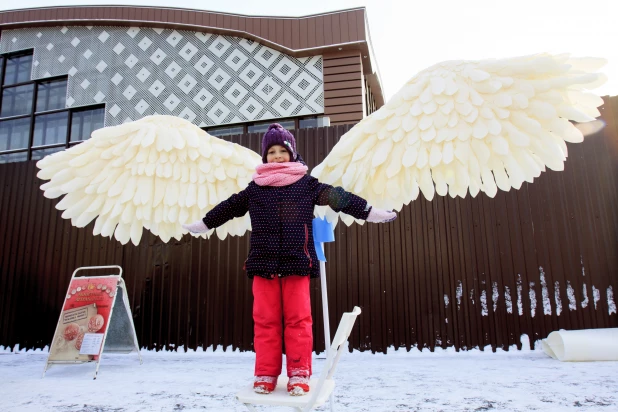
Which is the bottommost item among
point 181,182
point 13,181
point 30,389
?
point 30,389

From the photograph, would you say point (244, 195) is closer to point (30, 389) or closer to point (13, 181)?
point (30, 389)

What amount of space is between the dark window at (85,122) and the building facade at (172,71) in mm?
23

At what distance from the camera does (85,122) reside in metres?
7.76

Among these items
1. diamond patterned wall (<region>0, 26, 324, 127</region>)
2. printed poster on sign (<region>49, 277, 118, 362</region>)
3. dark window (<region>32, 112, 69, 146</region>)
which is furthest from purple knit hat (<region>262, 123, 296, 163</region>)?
dark window (<region>32, 112, 69, 146</region>)

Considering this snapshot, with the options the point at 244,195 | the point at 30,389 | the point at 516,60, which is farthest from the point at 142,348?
the point at 516,60

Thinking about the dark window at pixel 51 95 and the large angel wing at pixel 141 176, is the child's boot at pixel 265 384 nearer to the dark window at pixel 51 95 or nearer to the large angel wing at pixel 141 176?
the large angel wing at pixel 141 176

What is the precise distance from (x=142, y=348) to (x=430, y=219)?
3.58 metres

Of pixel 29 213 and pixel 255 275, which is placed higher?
pixel 29 213

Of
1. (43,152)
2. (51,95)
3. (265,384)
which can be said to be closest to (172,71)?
(51,95)

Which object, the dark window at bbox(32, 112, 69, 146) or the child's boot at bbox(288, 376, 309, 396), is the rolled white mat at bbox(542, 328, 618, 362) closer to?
the child's boot at bbox(288, 376, 309, 396)

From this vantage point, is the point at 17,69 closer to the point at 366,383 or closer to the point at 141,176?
the point at 141,176

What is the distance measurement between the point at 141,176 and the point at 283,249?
113cm

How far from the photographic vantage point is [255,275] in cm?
173

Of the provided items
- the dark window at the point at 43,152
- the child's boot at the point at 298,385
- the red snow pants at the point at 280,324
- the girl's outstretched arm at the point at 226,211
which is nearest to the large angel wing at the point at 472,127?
the girl's outstretched arm at the point at 226,211
